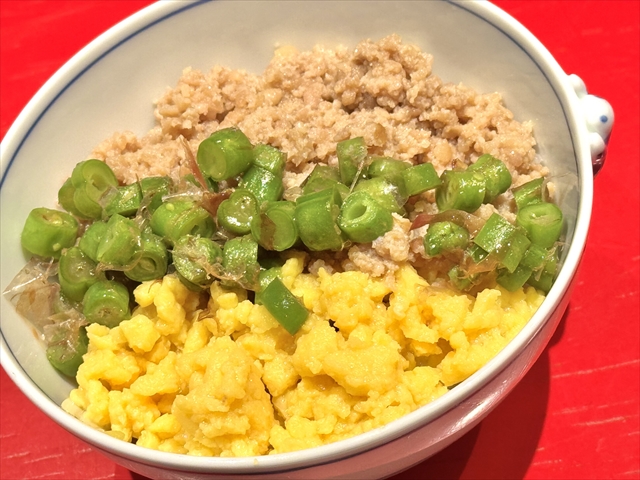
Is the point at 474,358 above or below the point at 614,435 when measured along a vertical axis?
above

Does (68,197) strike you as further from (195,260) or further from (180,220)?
(195,260)

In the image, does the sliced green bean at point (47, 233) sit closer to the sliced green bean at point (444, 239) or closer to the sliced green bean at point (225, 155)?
the sliced green bean at point (225, 155)

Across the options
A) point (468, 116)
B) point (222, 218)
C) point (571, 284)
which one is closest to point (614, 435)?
point (571, 284)

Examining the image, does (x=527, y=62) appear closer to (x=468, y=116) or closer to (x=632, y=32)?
(x=468, y=116)

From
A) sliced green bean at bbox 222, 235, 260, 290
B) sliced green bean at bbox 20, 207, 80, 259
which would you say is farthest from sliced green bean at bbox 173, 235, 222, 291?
sliced green bean at bbox 20, 207, 80, 259

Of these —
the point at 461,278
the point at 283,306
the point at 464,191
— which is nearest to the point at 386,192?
the point at 464,191

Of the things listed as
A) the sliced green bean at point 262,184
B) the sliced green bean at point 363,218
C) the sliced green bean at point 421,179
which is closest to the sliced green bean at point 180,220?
the sliced green bean at point 262,184
